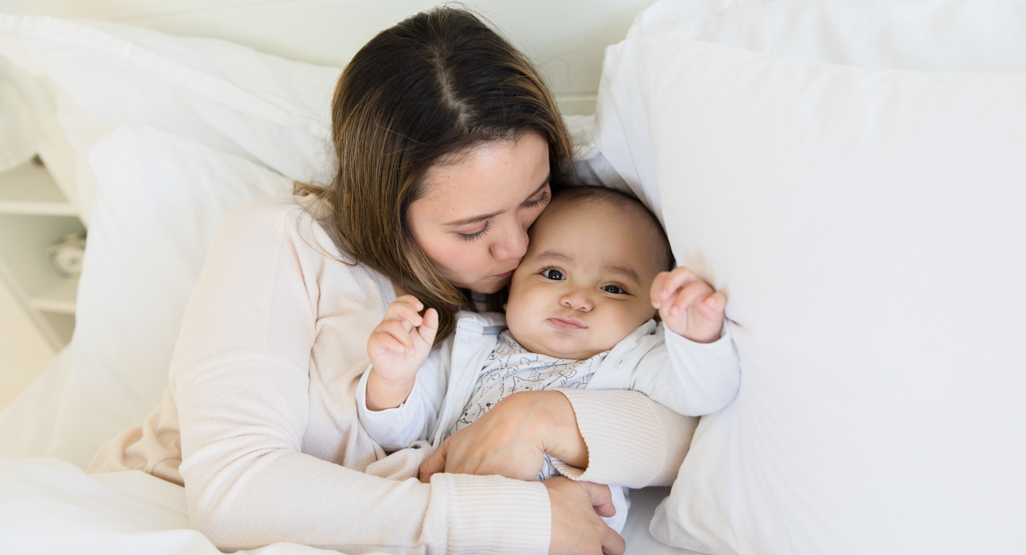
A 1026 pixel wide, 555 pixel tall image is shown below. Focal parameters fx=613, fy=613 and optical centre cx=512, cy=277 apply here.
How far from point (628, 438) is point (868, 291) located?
1.33 ft

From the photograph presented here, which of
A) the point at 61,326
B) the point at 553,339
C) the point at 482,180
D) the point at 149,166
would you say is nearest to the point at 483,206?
the point at 482,180

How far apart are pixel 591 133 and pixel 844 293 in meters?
0.62

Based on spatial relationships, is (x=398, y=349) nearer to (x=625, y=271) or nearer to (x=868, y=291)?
(x=625, y=271)

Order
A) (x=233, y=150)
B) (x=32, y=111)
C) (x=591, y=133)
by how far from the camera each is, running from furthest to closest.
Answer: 1. (x=32, y=111)
2. (x=233, y=150)
3. (x=591, y=133)

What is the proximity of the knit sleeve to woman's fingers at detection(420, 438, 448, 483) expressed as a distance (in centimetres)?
18

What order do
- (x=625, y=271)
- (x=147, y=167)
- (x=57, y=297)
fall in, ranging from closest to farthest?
(x=625, y=271), (x=147, y=167), (x=57, y=297)

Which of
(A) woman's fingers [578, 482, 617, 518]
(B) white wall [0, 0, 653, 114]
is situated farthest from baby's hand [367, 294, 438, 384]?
(B) white wall [0, 0, 653, 114]

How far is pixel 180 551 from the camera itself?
0.63 metres

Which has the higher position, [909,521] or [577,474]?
[909,521]

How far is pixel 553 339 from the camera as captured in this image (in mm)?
1021

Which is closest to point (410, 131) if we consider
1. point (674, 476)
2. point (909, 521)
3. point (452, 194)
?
point (452, 194)

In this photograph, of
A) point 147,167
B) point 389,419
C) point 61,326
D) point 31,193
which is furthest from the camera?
point 61,326

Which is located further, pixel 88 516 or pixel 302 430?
pixel 302 430

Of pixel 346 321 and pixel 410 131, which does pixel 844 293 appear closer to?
pixel 410 131
